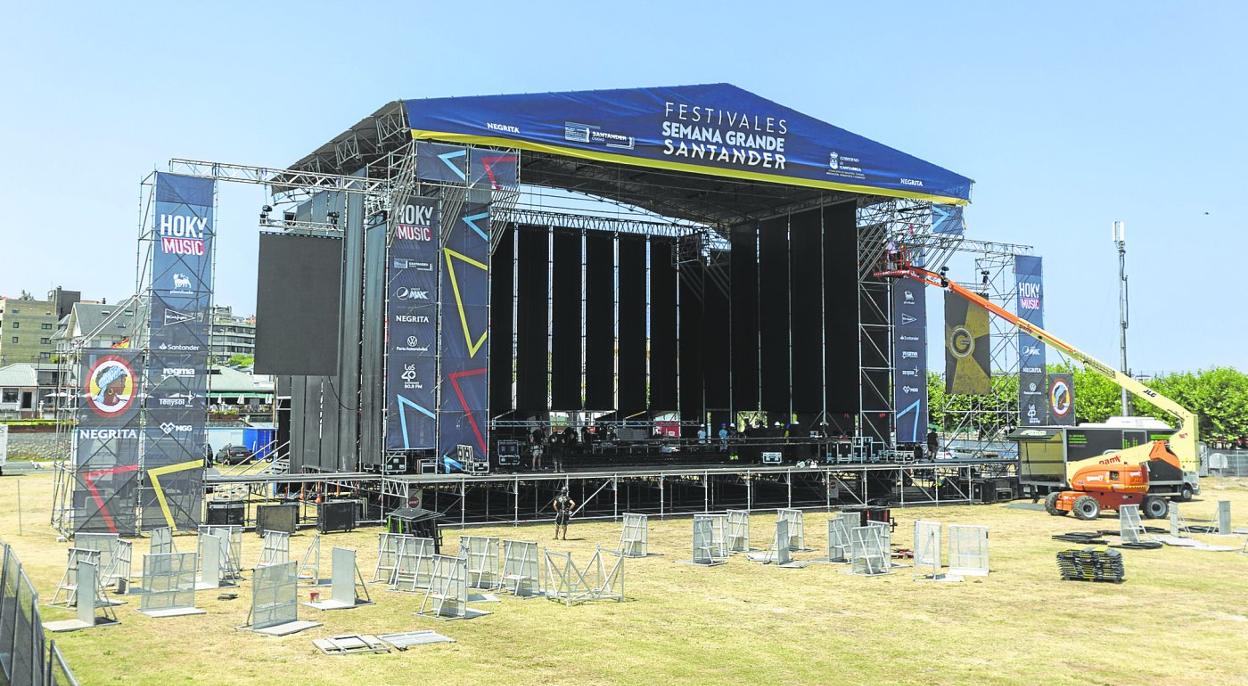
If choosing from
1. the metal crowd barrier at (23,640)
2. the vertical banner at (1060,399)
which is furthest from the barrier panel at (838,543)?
the vertical banner at (1060,399)

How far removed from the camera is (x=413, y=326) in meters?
31.2

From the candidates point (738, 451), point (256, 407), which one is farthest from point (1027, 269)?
point (256, 407)

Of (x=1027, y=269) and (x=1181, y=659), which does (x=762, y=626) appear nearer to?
(x=1181, y=659)

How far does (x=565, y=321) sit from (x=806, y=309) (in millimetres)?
11220

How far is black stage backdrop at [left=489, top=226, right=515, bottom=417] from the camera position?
45.4 m

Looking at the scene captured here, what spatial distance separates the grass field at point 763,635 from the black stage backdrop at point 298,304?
10.1 m

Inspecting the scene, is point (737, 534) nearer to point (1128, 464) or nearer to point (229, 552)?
point (229, 552)

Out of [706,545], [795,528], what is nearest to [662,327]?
[795,528]

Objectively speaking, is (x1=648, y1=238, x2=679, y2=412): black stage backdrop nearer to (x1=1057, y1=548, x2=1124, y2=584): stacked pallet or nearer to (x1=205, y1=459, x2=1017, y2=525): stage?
(x1=205, y1=459, x2=1017, y2=525): stage

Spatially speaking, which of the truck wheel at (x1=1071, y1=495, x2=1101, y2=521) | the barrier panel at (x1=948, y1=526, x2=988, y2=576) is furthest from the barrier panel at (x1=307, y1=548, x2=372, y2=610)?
the truck wheel at (x1=1071, y1=495, x2=1101, y2=521)

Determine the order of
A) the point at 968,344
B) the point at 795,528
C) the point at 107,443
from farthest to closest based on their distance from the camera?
the point at 968,344 < the point at 107,443 < the point at 795,528

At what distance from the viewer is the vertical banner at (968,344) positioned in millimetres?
43062

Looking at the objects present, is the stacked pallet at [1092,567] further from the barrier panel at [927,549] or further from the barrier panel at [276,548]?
the barrier panel at [276,548]

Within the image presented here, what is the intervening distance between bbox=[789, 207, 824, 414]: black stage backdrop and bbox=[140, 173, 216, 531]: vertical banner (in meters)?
24.4
